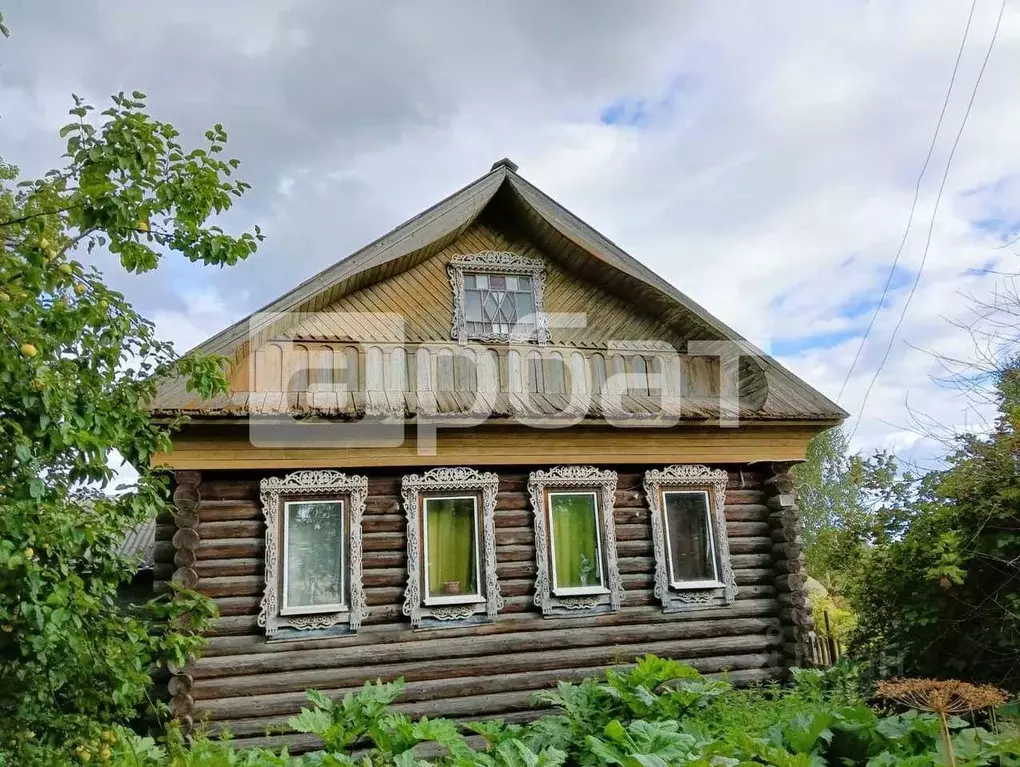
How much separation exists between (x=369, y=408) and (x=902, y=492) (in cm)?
604

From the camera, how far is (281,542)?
24.0 feet

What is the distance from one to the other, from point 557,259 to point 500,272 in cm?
87

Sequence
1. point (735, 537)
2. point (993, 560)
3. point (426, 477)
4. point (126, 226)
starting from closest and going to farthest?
point (126, 226), point (993, 560), point (426, 477), point (735, 537)

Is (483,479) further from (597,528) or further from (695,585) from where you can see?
(695,585)

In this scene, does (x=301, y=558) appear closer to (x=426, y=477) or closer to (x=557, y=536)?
(x=426, y=477)

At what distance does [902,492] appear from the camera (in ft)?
26.6

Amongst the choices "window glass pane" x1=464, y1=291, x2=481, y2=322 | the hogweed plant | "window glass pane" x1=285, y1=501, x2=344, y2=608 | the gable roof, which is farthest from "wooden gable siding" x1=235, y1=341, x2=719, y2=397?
the hogweed plant

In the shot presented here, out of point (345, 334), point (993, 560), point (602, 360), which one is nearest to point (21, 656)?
point (345, 334)

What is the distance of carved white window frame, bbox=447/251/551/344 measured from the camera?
891cm

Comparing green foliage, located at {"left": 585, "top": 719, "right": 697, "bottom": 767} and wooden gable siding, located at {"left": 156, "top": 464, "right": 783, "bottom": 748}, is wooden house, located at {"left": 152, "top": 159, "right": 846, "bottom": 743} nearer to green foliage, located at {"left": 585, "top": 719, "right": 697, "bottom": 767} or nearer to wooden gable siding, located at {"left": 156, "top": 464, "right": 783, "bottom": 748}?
wooden gable siding, located at {"left": 156, "top": 464, "right": 783, "bottom": 748}

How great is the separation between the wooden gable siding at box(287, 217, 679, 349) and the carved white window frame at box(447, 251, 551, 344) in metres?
0.09

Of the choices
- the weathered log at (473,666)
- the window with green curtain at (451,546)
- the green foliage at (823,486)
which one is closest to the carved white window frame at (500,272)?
the window with green curtain at (451,546)

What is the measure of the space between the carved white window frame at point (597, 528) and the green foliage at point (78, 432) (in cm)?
420

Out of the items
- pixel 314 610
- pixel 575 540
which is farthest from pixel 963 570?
pixel 314 610
